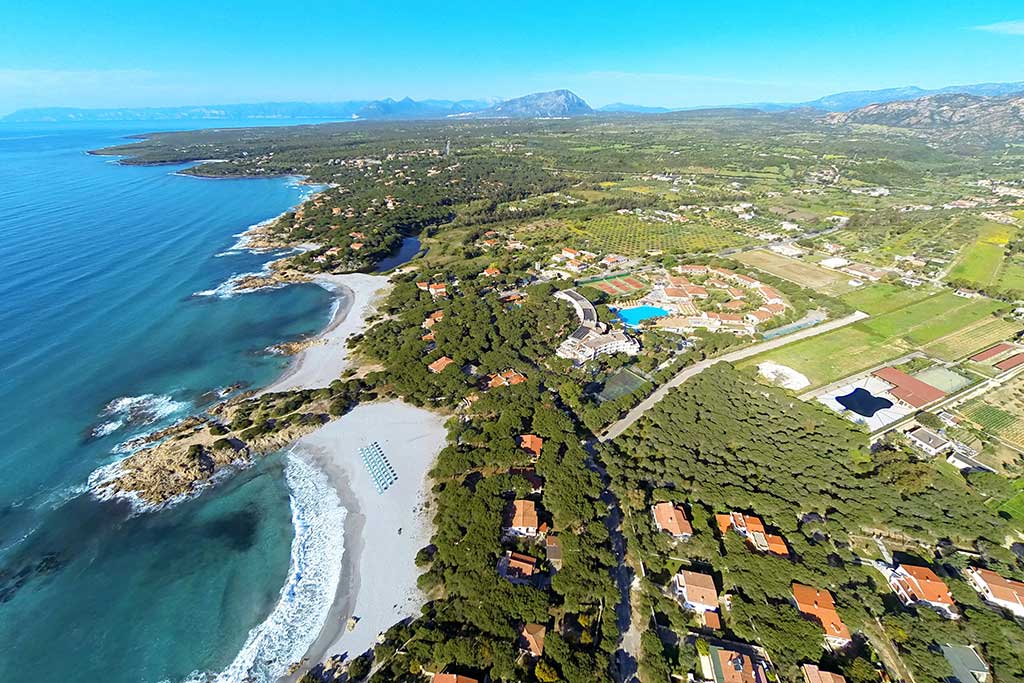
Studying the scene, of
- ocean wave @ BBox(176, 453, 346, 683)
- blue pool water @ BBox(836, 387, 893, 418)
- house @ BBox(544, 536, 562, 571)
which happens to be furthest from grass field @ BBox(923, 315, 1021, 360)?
ocean wave @ BBox(176, 453, 346, 683)

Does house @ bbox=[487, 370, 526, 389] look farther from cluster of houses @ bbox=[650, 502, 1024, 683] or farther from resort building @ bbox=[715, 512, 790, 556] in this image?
resort building @ bbox=[715, 512, 790, 556]

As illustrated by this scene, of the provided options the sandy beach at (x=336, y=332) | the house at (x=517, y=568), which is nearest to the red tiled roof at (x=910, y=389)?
the house at (x=517, y=568)

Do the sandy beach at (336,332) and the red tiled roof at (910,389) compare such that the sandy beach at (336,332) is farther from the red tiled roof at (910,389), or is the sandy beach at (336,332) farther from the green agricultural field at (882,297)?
the green agricultural field at (882,297)

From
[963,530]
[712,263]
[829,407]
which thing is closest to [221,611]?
[963,530]

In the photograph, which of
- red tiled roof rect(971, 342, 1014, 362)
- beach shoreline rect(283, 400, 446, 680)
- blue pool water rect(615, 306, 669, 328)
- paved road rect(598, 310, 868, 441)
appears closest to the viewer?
beach shoreline rect(283, 400, 446, 680)

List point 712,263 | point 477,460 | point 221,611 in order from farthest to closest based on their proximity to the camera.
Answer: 1. point 712,263
2. point 477,460
3. point 221,611

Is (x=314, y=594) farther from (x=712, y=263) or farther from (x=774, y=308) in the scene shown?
(x=712, y=263)
